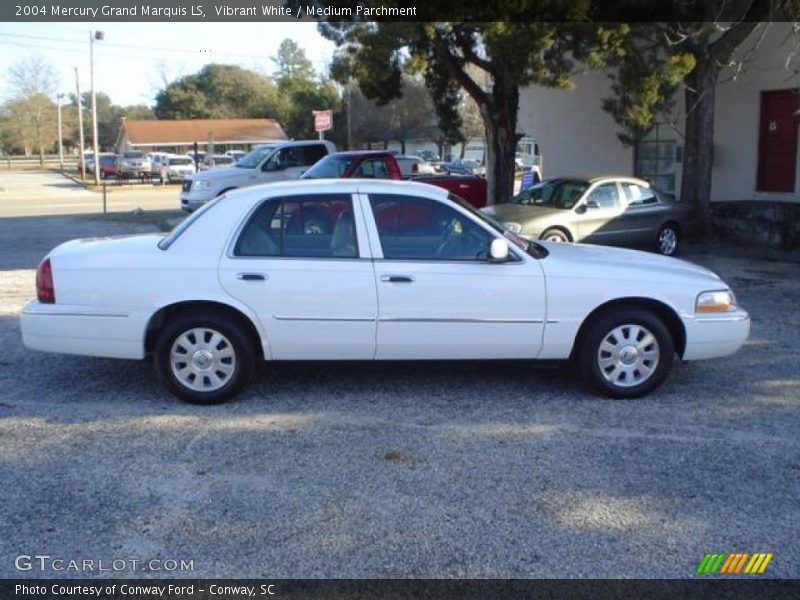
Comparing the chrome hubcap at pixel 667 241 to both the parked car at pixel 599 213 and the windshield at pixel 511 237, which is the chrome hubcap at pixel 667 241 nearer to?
the parked car at pixel 599 213

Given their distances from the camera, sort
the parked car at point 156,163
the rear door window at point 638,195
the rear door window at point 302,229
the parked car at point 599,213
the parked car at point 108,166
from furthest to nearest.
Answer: the parked car at point 108,166, the parked car at point 156,163, the rear door window at point 638,195, the parked car at point 599,213, the rear door window at point 302,229

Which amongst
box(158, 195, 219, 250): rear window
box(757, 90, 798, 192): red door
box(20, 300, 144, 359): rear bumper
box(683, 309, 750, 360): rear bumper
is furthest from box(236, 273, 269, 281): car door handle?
box(757, 90, 798, 192): red door

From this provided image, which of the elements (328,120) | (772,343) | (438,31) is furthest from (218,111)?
(772,343)

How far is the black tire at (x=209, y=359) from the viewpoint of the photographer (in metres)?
5.70

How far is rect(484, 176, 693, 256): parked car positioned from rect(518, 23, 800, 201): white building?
8.03 ft

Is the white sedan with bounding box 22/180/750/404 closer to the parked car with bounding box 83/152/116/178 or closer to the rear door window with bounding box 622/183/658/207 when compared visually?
the rear door window with bounding box 622/183/658/207

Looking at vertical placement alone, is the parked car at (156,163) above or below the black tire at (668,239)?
above

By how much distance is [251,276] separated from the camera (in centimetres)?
571

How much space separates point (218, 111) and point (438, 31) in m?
64.4

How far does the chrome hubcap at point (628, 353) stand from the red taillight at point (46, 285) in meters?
3.91

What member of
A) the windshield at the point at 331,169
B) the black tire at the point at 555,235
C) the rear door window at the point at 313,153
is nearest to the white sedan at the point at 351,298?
the black tire at the point at 555,235

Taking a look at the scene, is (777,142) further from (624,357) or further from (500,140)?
(624,357)

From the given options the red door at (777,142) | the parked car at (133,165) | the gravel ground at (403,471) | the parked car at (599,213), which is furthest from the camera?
the parked car at (133,165)

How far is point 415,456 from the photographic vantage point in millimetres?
4938
